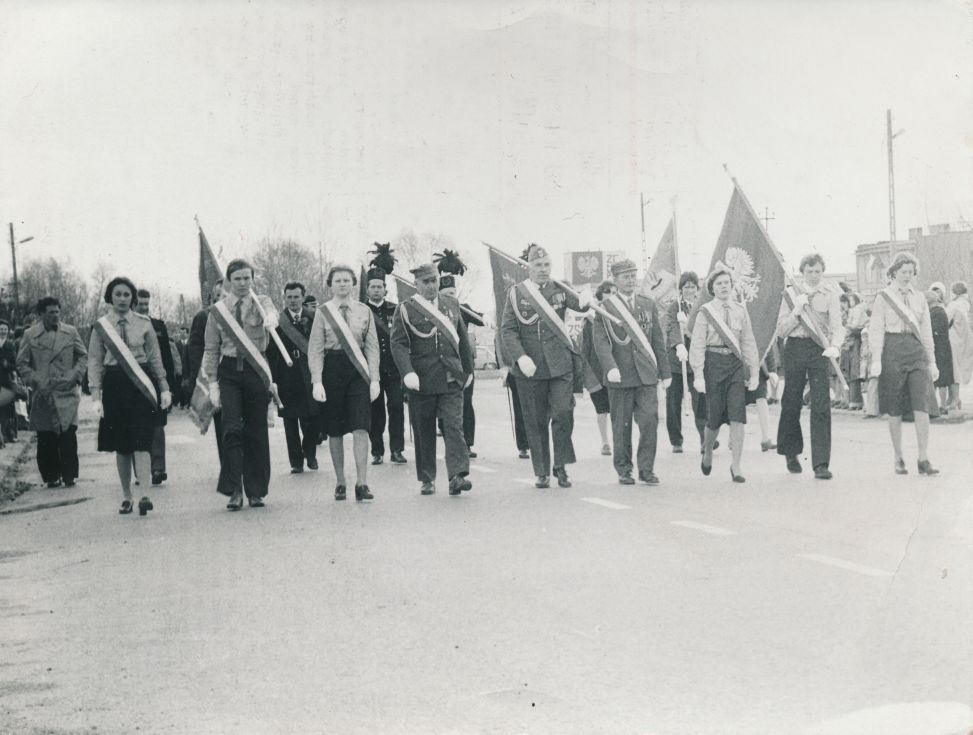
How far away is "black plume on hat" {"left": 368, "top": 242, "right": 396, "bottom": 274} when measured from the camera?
14477 millimetres

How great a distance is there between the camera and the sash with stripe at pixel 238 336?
34.3 feet

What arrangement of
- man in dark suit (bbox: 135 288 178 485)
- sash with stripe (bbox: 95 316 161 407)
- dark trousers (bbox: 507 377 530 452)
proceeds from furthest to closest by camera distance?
dark trousers (bbox: 507 377 530 452)
man in dark suit (bbox: 135 288 178 485)
sash with stripe (bbox: 95 316 161 407)

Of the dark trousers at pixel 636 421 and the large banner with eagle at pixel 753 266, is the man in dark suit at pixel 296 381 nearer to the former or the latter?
the dark trousers at pixel 636 421

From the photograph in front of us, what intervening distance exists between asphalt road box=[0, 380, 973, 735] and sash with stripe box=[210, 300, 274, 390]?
3.95ft

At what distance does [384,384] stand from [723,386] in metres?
4.38

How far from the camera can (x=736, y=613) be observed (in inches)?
236

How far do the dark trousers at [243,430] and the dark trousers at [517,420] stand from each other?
3838 millimetres

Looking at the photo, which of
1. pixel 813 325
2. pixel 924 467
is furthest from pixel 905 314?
pixel 924 467

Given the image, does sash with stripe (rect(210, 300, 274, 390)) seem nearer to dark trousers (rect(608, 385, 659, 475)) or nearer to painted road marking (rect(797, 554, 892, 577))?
dark trousers (rect(608, 385, 659, 475))

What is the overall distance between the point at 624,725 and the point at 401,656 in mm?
1268

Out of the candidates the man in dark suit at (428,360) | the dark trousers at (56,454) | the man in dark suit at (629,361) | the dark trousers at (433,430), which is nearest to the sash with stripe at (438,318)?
the man in dark suit at (428,360)

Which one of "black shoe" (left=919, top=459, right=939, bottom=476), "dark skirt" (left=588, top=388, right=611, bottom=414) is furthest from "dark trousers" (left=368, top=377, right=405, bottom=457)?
"black shoe" (left=919, top=459, right=939, bottom=476)

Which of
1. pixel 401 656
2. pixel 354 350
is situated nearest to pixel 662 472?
pixel 354 350

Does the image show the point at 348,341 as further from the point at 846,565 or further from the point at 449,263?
the point at 846,565
